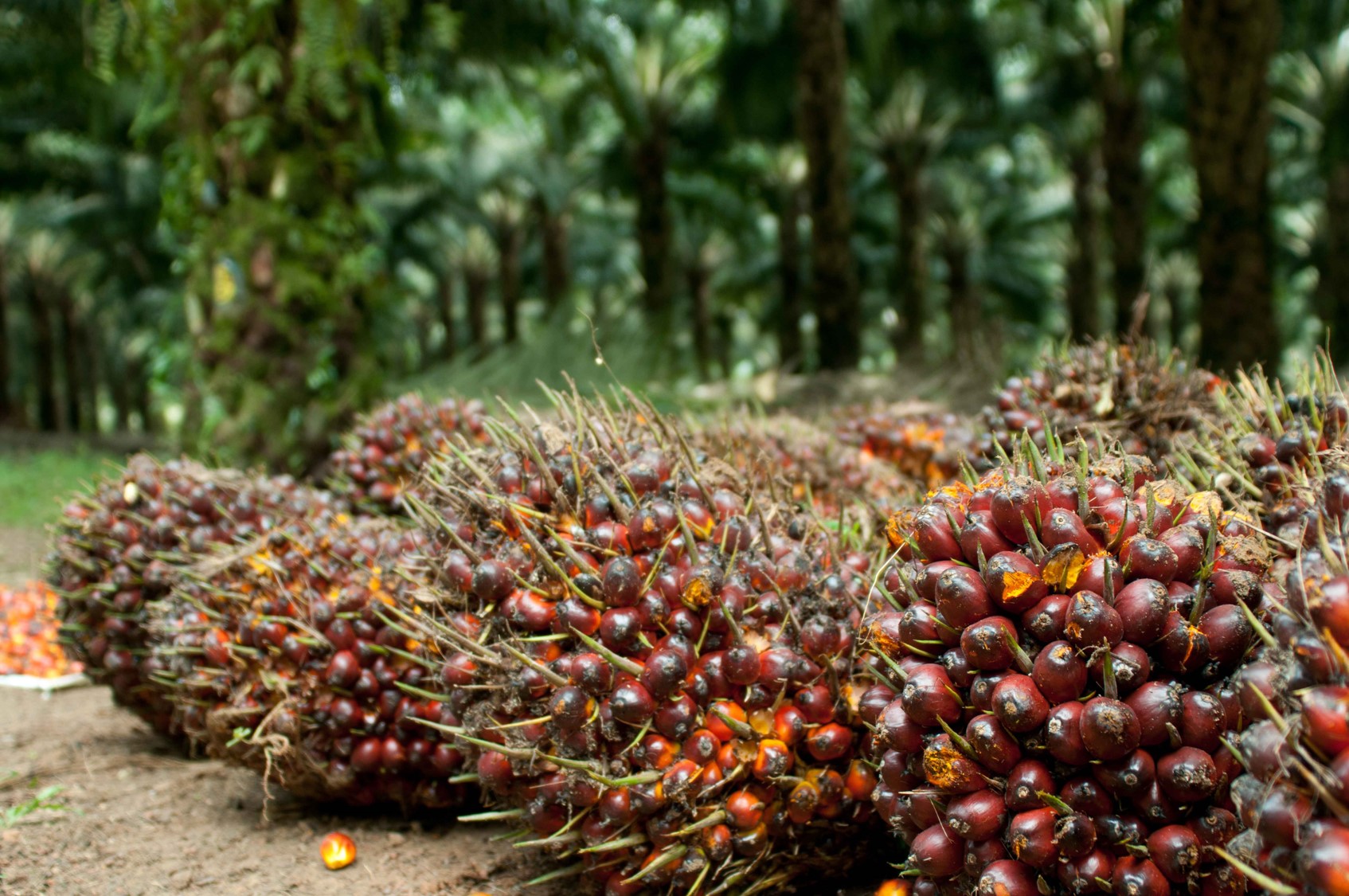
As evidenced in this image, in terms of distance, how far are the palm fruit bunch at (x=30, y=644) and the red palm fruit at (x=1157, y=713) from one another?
4.22m

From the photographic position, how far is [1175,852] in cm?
124

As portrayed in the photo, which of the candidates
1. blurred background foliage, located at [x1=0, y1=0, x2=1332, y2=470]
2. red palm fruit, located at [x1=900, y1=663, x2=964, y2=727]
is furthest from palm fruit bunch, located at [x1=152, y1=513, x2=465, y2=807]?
red palm fruit, located at [x1=900, y1=663, x2=964, y2=727]

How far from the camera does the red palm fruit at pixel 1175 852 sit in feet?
4.06

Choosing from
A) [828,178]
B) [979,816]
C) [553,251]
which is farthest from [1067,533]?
[553,251]

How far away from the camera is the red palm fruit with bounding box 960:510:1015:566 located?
1.40 metres

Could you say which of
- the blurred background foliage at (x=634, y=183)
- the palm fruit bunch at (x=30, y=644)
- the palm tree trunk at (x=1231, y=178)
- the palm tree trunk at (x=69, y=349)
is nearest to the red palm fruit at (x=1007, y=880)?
the blurred background foliage at (x=634, y=183)

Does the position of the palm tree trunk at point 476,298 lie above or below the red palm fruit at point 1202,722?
above

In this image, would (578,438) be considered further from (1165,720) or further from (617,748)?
(1165,720)

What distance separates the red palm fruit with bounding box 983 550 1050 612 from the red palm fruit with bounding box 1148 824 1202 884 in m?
0.32

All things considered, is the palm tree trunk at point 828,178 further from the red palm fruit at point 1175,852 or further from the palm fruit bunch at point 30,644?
the red palm fruit at point 1175,852

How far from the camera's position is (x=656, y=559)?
1.80m

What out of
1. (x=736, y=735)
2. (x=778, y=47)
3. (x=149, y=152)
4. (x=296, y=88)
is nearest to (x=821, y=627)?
(x=736, y=735)

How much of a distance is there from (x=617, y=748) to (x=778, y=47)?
522 inches

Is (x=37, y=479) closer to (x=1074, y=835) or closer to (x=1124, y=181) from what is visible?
(x=1074, y=835)
